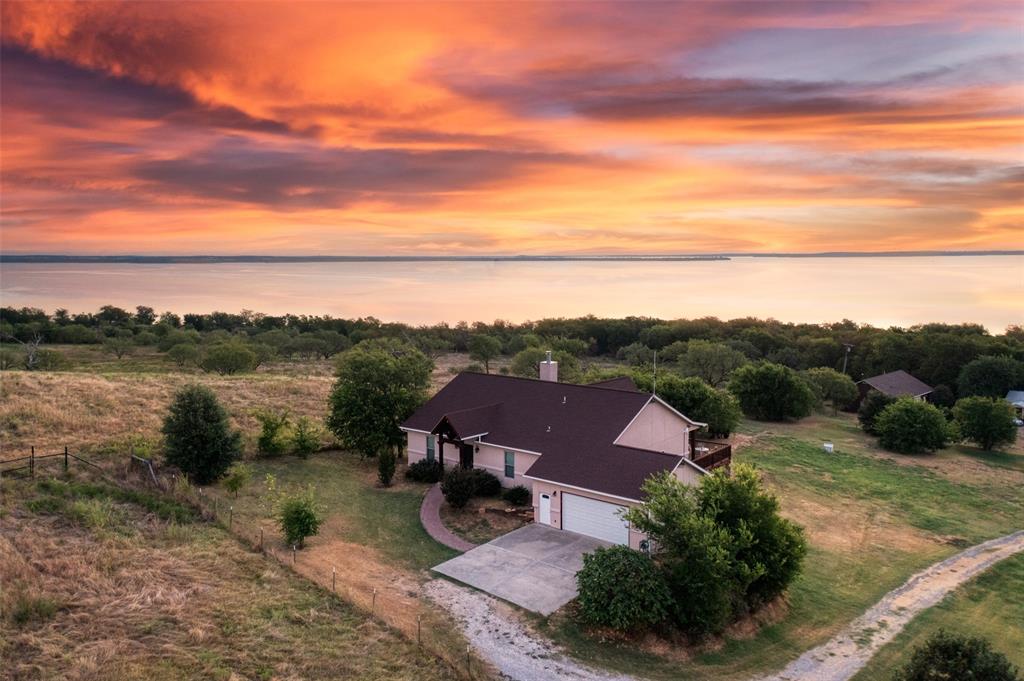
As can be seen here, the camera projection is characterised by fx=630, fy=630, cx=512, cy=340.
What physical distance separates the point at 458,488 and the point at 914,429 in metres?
30.2

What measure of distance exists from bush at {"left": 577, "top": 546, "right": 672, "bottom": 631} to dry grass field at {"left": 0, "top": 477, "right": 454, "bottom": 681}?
427 centimetres

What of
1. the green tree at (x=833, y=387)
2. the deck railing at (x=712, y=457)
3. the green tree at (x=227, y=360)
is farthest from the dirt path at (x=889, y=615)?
the green tree at (x=227, y=360)

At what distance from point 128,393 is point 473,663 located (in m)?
29.8

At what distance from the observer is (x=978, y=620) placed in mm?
18266

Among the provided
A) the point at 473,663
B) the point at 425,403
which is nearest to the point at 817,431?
the point at 425,403

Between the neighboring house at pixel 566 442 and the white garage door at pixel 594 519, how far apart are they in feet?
0.11

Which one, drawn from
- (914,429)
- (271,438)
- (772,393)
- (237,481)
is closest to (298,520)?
(237,481)

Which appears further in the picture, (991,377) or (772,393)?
(991,377)

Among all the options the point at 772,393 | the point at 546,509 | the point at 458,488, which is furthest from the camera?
the point at 772,393

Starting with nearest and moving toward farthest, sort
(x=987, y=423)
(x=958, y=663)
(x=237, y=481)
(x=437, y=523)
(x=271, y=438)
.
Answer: (x=958, y=663) → (x=437, y=523) → (x=237, y=481) → (x=271, y=438) → (x=987, y=423)

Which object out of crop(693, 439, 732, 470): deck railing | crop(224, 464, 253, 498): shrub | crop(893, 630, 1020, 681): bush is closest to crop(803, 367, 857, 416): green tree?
crop(693, 439, 732, 470): deck railing

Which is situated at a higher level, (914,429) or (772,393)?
(772,393)

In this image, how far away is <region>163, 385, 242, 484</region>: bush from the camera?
2541 centimetres

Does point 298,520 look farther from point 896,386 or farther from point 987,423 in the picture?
point 896,386
